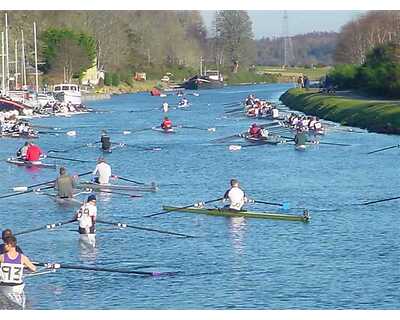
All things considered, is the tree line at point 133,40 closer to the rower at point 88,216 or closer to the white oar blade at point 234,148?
the white oar blade at point 234,148

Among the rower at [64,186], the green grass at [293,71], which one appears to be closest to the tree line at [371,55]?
the green grass at [293,71]

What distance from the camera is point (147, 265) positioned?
25906mm

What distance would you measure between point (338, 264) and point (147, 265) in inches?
169

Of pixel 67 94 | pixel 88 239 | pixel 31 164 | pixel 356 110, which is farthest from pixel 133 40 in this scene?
pixel 88 239

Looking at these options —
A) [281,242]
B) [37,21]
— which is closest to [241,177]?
[281,242]

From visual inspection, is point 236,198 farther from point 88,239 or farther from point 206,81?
point 206,81

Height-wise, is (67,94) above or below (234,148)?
above

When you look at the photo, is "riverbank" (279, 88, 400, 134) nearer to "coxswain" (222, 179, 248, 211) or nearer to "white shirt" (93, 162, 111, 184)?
"white shirt" (93, 162, 111, 184)

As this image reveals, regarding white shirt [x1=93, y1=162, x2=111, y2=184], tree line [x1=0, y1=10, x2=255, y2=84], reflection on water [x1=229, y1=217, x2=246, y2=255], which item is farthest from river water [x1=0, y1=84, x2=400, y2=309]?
tree line [x1=0, y1=10, x2=255, y2=84]

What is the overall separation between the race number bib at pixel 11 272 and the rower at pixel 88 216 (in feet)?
18.2

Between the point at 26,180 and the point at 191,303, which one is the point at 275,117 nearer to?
the point at 26,180

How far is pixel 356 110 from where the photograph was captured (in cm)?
6662

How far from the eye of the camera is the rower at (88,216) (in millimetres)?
26984

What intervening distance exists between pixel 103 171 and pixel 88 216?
372 inches
